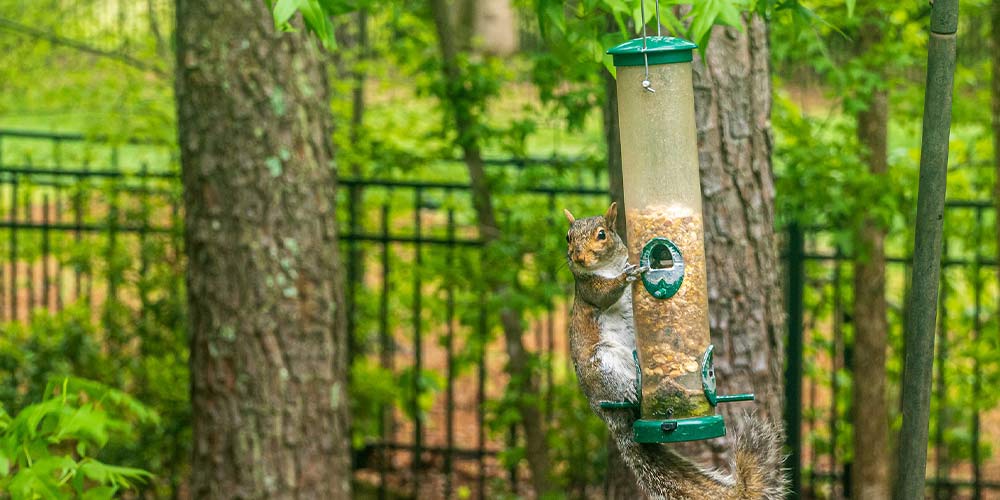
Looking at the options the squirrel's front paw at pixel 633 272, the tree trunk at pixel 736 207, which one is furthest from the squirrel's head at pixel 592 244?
the tree trunk at pixel 736 207

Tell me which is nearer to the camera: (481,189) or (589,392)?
(589,392)

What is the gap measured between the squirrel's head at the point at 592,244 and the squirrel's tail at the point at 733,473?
427 millimetres

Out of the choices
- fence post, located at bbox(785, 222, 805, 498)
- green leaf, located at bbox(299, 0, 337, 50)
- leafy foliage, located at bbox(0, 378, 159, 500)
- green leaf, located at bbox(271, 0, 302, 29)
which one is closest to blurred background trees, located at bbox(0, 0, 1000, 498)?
fence post, located at bbox(785, 222, 805, 498)

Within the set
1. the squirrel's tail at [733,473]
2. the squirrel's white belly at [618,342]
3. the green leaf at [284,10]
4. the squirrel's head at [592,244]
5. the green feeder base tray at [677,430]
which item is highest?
the green leaf at [284,10]

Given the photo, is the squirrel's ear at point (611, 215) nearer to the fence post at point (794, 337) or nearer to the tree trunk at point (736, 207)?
the tree trunk at point (736, 207)

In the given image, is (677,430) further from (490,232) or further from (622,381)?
(490,232)

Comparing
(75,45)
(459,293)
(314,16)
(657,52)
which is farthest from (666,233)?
(75,45)

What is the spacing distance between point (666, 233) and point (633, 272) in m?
0.11

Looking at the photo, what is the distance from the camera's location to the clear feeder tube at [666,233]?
8.12 feet

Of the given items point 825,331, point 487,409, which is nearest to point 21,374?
point 487,409

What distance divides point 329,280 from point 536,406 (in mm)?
1462

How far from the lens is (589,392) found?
2.77m

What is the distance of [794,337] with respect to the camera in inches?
215

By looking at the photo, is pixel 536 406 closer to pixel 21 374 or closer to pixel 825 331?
pixel 21 374
